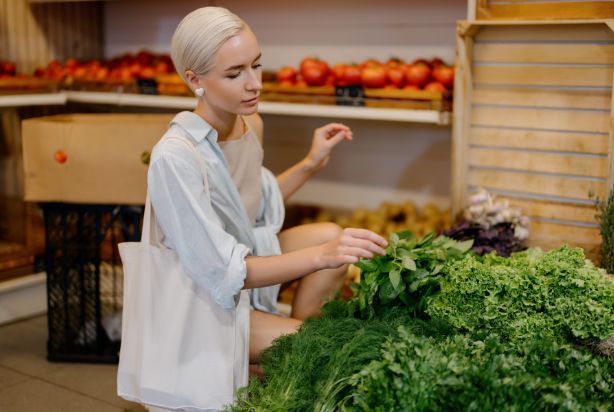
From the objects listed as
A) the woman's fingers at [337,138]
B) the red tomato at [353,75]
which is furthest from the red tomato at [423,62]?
the woman's fingers at [337,138]

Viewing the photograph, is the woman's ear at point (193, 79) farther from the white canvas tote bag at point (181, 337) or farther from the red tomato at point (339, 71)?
the red tomato at point (339, 71)

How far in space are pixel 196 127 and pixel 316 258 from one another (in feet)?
1.76

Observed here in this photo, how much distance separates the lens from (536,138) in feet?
9.39

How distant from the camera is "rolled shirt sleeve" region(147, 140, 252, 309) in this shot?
212 centimetres

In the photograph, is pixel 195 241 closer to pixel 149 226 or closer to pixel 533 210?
pixel 149 226

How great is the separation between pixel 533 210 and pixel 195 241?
4.52 ft

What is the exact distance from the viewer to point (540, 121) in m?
2.84

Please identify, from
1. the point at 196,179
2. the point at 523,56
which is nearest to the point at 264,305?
the point at 196,179

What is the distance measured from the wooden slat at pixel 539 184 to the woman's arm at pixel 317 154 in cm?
60

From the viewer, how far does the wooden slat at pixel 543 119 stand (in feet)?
8.98

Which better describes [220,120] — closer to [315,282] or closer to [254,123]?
[254,123]

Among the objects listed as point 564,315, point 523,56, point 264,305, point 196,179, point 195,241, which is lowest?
point 264,305

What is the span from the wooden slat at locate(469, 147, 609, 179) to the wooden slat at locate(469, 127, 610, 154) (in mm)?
26

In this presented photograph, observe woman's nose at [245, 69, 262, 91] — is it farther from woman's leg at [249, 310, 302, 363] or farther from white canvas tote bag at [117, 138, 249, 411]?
woman's leg at [249, 310, 302, 363]
